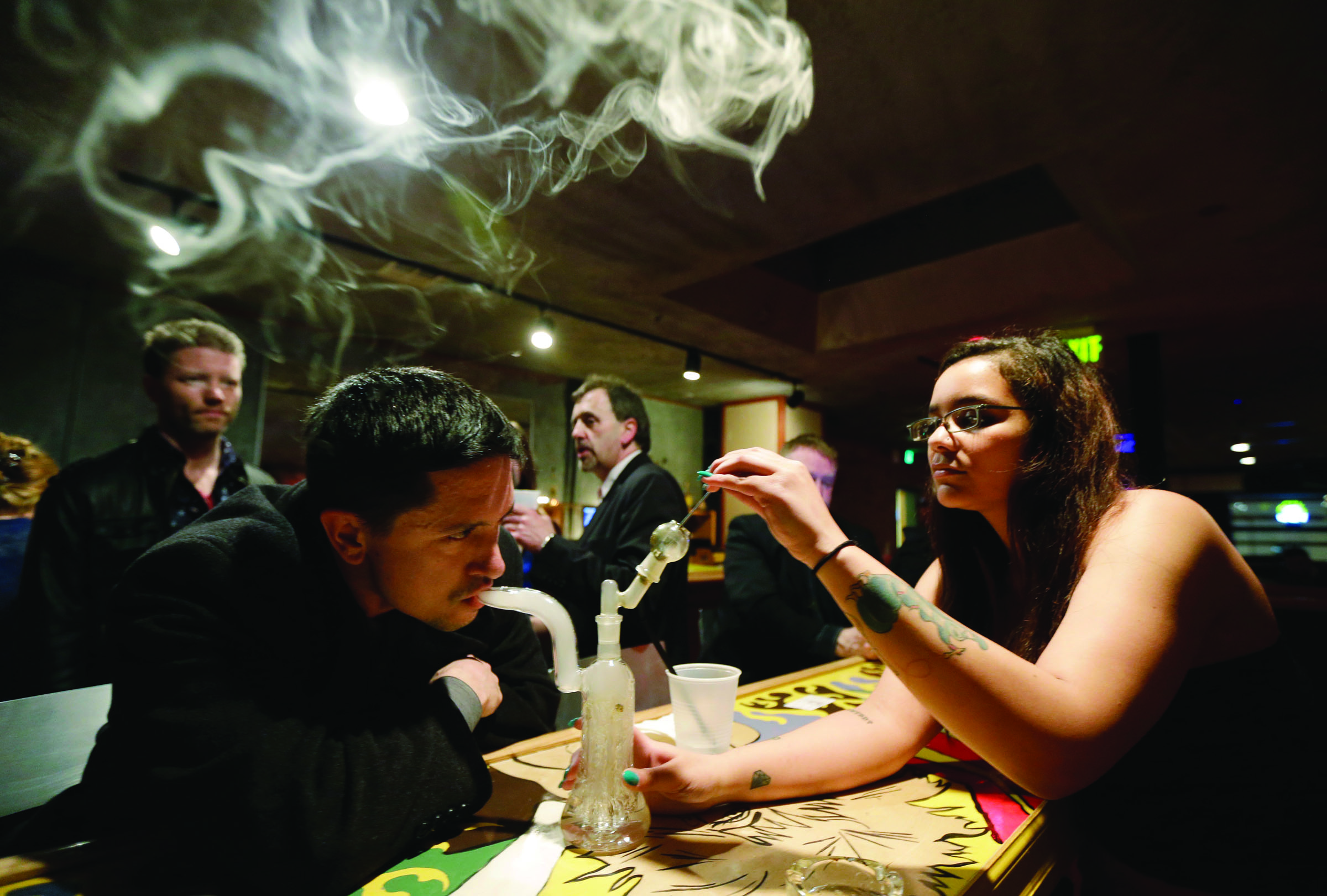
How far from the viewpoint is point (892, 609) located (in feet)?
3.17

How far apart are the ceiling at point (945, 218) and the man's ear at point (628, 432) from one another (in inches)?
55.2

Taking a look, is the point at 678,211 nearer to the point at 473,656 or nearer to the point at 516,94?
the point at 516,94

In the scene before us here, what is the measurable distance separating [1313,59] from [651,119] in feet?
9.30

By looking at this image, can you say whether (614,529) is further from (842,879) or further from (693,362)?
(693,362)

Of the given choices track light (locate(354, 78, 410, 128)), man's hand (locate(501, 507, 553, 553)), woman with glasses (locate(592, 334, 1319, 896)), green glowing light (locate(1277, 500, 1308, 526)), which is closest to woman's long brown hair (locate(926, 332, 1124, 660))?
A: woman with glasses (locate(592, 334, 1319, 896))

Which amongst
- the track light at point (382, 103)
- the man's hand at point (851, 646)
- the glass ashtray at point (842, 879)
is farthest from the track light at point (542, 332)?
the glass ashtray at point (842, 879)

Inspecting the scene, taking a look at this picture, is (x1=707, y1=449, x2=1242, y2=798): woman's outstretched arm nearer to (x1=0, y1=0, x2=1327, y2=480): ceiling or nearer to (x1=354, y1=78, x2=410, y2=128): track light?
(x1=0, y1=0, x2=1327, y2=480): ceiling

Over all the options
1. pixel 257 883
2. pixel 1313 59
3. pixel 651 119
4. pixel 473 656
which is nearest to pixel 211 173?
pixel 651 119

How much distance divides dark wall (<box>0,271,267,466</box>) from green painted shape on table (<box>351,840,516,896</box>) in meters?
6.13

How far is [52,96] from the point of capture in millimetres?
2879

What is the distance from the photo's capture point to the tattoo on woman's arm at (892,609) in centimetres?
94

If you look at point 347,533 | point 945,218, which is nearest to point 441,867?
point 347,533

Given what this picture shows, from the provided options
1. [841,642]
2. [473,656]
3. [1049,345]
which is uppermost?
[1049,345]

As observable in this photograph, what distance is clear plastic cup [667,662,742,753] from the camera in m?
1.14
